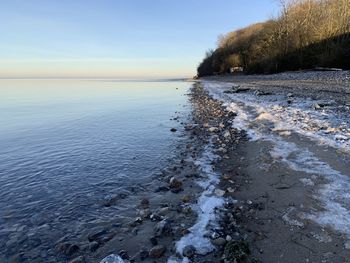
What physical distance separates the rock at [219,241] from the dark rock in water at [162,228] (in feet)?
2.59

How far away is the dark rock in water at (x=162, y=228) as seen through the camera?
5.13 meters

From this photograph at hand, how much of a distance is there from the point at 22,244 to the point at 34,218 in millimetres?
990

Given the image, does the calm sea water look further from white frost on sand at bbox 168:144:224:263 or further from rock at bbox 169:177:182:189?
white frost on sand at bbox 168:144:224:263

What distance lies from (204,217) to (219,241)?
33.7 inches

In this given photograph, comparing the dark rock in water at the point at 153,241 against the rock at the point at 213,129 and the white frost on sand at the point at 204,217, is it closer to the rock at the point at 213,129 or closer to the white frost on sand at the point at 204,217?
the white frost on sand at the point at 204,217

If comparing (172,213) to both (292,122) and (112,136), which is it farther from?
(112,136)

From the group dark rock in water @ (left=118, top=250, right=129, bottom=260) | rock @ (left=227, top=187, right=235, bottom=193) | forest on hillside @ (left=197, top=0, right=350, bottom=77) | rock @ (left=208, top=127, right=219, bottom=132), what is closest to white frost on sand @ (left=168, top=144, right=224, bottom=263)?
rock @ (left=227, top=187, right=235, bottom=193)

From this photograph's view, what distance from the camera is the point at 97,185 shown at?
7852mm

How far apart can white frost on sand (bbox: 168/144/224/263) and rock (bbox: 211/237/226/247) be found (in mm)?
68

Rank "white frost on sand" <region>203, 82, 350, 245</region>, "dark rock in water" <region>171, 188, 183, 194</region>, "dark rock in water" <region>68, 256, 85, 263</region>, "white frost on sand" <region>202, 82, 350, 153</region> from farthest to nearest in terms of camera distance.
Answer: "white frost on sand" <region>202, 82, 350, 153</region>
"dark rock in water" <region>171, 188, 183, 194</region>
"white frost on sand" <region>203, 82, 350, 245</region>
"dark rock in water" <region>68, 256, 85, 263</region>

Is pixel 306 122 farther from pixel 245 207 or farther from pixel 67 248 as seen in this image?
pixel 67 248

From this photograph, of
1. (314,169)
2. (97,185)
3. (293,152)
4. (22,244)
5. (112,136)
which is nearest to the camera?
(22,244)

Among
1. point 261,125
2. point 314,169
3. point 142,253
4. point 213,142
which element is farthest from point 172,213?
point 261,125

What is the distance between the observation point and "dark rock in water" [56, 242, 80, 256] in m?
4.82
